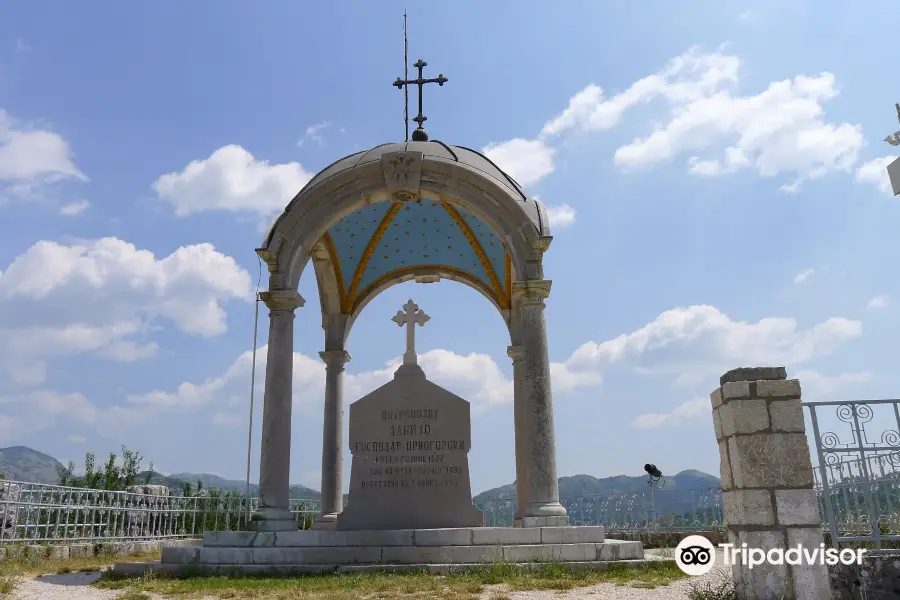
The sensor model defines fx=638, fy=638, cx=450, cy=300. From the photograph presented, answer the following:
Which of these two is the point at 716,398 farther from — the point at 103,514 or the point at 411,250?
the point at 103,514

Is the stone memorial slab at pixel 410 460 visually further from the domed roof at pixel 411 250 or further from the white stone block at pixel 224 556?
the domed roof at pixel 411 250

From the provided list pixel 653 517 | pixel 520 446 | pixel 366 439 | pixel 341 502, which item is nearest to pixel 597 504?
pixel 653 517

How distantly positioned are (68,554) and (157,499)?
3.17 metres

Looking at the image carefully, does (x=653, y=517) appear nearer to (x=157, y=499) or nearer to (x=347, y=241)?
(x=347, y=241)

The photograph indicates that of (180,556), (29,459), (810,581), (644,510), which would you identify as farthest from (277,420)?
(29,459)

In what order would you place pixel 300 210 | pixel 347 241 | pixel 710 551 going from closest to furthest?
pixel 710 551 → pixel 300 210 → pixel 347 241

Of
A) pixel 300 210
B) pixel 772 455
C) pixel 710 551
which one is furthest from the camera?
pixel 300 210

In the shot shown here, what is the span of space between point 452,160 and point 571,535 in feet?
21.1

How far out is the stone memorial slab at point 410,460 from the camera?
989cm

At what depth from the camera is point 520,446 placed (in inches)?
523

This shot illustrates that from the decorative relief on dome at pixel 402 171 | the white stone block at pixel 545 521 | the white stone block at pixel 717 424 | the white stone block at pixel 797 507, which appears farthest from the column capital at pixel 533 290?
the white stone block at pixel 797 507

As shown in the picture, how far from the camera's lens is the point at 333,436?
13.8 metres

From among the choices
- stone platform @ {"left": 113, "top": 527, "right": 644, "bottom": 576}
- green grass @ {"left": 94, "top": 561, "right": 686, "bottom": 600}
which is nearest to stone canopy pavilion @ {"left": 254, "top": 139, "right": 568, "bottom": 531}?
stone platform @ {"left": 113, "top": 527, "right": 644, "bottom": 576}

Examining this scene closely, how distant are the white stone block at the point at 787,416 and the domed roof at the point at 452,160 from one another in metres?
5.91
